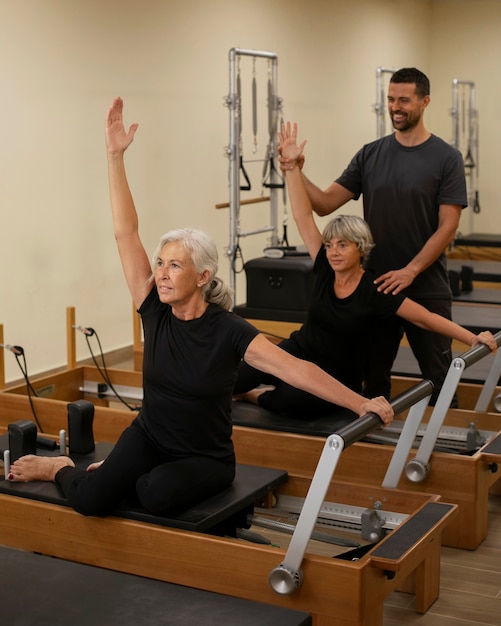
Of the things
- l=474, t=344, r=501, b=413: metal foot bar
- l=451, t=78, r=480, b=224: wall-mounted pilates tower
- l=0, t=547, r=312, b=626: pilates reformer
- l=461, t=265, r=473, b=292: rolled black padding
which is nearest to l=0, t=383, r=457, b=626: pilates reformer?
l=0, t=547, r=312, b=626: pilates reformer

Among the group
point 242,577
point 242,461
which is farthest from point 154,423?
point 242,461

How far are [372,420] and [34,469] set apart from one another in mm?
1057

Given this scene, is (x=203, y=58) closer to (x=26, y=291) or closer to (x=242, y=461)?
(x=26, y=291)

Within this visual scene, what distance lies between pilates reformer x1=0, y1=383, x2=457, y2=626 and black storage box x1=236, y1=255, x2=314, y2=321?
244 centimetres

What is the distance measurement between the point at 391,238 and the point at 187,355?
1348mm

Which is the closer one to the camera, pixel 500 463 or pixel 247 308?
pixel 500 463

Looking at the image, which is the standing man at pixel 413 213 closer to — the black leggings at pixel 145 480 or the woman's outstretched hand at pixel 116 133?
the woman's outstretched hand at pixel 116 133

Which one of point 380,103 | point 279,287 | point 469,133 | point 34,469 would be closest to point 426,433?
point 34,469

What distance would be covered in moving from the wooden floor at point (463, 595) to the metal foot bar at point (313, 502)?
49cm

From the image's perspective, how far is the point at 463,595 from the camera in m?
2.87

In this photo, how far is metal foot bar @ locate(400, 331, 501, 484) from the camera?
123 inches

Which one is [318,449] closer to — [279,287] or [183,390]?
[183,390]

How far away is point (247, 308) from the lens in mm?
5562

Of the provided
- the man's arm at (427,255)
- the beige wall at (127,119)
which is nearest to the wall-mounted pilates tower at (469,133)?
the beige wall at (127,119)
